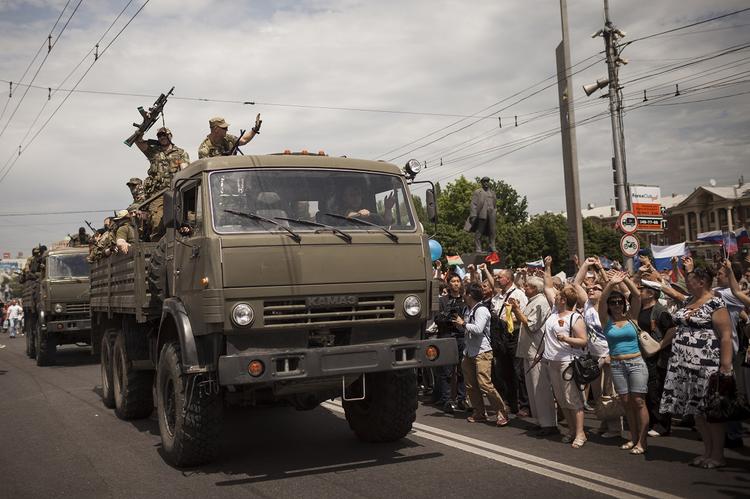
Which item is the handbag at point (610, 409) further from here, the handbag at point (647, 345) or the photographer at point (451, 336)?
the photographer at point (451, 336)

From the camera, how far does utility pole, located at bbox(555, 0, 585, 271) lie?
16141mm

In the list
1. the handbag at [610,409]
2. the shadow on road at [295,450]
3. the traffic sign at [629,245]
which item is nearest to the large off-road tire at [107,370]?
the shadow on road at [295,450]

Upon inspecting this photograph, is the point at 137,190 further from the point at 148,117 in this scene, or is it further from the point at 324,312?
the point at 324,312

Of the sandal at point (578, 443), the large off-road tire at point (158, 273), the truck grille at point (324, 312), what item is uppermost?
the large off-road tire at point (158, 273)

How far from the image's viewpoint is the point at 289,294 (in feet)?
19.7

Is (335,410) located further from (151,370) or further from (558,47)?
(558,47)

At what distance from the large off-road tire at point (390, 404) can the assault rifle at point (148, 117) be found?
233 inches

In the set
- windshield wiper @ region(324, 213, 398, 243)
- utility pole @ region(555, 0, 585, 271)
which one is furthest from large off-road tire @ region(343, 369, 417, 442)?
utility pole @ region(555, 0, 585, 271)

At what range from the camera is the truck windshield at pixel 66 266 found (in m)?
16.7

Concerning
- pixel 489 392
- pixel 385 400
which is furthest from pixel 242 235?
pixel 489 392

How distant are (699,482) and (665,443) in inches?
62.7

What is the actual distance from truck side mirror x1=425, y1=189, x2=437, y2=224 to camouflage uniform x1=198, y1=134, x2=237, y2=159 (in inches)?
98.3

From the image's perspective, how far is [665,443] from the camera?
23.5 feet

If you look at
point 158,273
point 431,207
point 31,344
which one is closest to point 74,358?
point 31,344
